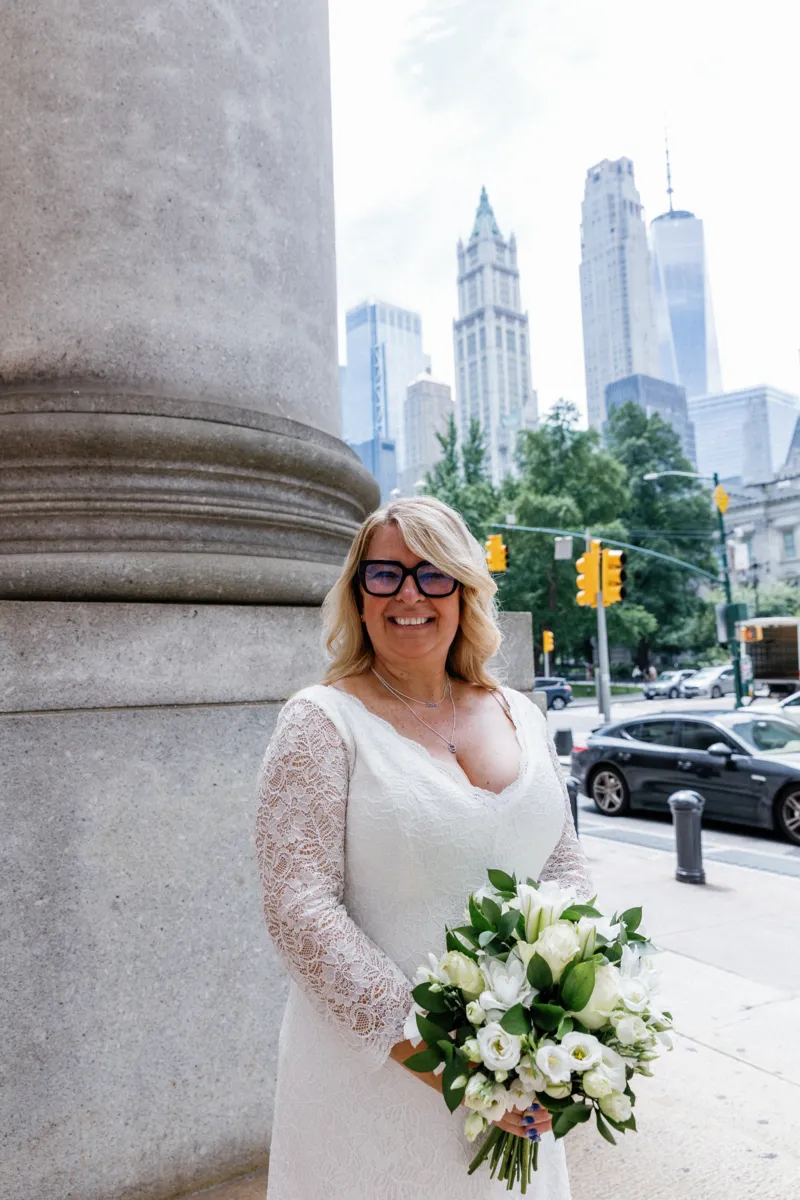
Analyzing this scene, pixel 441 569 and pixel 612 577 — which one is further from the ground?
pixel 612 577

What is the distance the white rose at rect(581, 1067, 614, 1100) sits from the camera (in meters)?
1.39

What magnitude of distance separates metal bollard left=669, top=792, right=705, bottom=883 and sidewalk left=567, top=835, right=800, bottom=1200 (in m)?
0.87

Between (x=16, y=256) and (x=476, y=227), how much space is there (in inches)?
7172

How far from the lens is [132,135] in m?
3.14

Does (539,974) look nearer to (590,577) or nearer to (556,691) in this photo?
(590,577)

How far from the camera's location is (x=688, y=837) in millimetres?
8406

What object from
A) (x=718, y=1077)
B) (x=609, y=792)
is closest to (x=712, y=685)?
(x=609, y=792)

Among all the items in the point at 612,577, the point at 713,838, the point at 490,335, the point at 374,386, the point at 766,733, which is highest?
the point at 490,335

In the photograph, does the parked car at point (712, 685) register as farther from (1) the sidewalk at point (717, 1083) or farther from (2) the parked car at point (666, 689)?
(1) the sidewalk at point (717, 1083)

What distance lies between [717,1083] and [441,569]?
118 inches

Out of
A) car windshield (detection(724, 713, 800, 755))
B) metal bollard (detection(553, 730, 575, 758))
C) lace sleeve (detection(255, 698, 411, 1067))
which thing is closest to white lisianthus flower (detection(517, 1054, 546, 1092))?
lace sleeve (detection(255, 698, 411, 1067))

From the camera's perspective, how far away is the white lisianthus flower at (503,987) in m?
1.43

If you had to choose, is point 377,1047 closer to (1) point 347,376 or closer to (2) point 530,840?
(2) point 530,840

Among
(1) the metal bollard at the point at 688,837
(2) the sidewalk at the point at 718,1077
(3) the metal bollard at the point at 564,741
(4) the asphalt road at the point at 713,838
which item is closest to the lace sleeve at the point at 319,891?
(2) the sidewalk at the point at 718,1077
